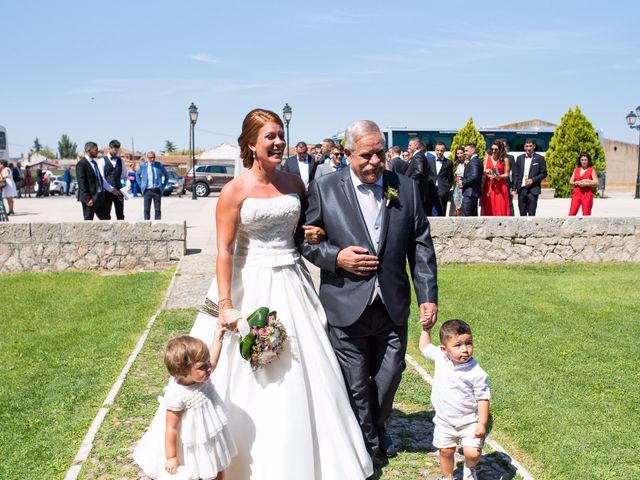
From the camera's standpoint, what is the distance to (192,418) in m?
3.65

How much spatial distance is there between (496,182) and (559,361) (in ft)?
27.1

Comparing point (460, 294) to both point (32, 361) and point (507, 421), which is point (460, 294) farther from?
point (32, 361)

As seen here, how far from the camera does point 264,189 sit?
4.11 metres

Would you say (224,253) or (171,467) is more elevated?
(224,253)

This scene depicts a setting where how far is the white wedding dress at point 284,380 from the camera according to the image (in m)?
3.81

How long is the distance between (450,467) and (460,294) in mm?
5910

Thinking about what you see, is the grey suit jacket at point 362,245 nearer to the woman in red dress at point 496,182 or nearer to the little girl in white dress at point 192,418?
the little girl in white dress at point 192,418

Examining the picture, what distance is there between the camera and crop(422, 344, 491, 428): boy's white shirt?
13.0ft

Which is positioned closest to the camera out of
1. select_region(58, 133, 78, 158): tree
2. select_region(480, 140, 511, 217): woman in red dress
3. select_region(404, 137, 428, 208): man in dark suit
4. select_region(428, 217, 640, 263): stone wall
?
select_region(428, 217, 640, 263): stone wall

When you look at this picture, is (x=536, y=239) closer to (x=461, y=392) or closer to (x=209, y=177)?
(x=461, y=392)

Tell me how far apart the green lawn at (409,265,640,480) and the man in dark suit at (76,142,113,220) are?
262 inches

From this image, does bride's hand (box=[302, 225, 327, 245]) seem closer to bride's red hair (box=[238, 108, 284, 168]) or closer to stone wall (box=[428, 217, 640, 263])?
bride's red hair (box=[238, 108, 284, 168])

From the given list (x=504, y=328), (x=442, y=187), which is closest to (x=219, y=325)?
(x=504, y=328)

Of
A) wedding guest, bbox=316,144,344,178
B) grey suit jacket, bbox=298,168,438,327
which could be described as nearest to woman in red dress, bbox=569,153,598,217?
wedding guest, bbox=316,144,344,178
